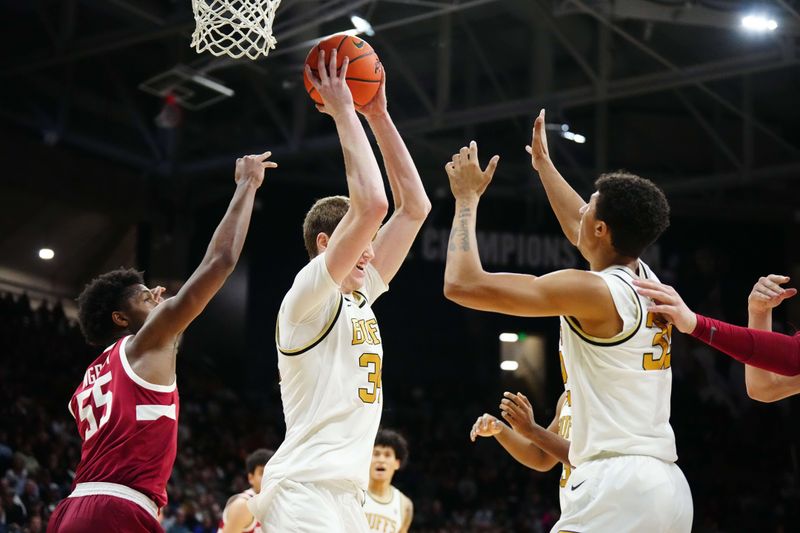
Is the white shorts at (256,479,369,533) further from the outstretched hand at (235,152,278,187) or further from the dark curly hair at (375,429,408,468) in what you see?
the dark curly hair at (375,429,408,468)

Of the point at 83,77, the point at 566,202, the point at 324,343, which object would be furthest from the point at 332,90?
the point at 83,77

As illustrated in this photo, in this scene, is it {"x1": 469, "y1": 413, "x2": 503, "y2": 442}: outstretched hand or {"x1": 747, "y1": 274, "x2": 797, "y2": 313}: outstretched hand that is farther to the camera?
{"x1": 469, "y1": 413, "x2": 503, "y2": 442}: outstretched hand

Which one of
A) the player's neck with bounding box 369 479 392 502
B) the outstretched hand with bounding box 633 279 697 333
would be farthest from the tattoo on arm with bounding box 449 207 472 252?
the player's neck with bounding box 369 479 392 502

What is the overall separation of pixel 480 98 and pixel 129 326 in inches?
581

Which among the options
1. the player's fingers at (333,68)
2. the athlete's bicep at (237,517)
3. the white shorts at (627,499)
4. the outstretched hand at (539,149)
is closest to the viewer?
the white shorts at (627,499)

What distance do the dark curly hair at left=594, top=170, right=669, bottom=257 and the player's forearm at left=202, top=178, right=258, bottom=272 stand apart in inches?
56.0

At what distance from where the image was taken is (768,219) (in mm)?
21016

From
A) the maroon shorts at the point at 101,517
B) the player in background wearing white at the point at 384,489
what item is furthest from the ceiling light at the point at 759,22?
the maroon shorts at the point at 101,517

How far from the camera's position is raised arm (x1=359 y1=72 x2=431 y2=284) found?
473 cm

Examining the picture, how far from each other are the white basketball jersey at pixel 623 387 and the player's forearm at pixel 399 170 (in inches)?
47.4

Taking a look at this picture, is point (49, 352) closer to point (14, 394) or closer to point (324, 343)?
point (14, 394)

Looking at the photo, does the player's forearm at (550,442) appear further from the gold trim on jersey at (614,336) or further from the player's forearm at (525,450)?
the gold trim on jersey at (614,336)

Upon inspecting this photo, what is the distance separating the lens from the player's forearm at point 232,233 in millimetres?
4281

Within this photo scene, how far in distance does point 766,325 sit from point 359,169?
190 centimetres
